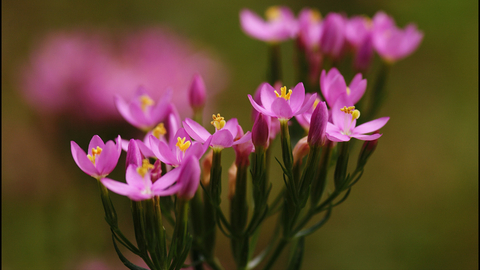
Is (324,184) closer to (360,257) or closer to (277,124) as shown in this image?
(277,124)

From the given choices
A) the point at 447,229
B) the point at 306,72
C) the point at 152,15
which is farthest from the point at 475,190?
the point at 152,15

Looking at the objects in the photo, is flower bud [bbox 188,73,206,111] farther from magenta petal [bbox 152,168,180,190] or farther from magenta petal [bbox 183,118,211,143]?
magenta petal [bbox 152,168,180,190]

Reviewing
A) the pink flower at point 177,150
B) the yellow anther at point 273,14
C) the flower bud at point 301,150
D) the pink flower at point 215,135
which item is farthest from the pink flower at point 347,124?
the yellow anther at point 273,14

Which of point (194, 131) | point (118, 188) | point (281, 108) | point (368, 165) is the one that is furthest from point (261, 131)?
point (368, 165)

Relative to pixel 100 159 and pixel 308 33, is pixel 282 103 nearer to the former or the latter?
pixel 100 159

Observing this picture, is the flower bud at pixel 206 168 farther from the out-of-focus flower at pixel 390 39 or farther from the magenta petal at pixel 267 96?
the out-of-focus flower at pixel 390 39

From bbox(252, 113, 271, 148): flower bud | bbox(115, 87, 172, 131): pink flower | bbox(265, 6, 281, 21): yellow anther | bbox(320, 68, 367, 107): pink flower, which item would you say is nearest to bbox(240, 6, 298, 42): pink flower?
bbox(265, 6, 281, 21): yellow anther

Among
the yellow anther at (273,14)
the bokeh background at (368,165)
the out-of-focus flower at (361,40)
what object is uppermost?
the yellow anther at (273,14)
